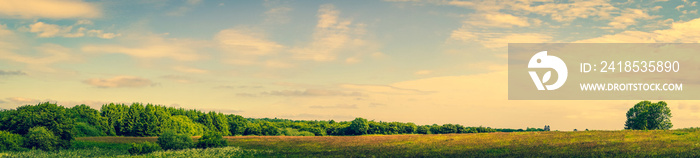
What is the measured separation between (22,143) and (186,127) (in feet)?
169

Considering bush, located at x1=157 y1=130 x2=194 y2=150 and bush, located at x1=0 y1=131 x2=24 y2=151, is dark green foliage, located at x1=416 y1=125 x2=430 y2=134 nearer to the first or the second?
bush, located at x1=157 y1=130 x2=194 y2=150

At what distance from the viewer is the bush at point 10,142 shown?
150ft

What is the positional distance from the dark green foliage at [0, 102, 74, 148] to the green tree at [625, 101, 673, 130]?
79.4 metres

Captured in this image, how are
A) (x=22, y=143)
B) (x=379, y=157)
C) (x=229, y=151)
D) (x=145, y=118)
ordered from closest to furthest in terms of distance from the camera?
(x=379, y=157), (x=229, y=151), (x=22, y=143), (x=145, y=118)

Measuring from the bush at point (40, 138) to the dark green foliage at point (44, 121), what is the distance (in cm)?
68

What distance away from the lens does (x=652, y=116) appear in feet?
217

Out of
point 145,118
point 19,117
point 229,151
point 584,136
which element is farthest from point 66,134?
point 584,136

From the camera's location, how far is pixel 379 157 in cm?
A: 2967

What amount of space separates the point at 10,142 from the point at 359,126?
58.9 metres

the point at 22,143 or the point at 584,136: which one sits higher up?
the point at 584,136

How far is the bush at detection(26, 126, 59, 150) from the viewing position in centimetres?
4709

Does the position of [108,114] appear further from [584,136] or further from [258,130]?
[584,136]

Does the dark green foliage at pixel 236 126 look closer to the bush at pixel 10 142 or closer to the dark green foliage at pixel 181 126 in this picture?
the dark green foliage at pixel 181 126

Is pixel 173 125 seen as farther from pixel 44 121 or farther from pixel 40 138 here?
pixel 40 138
